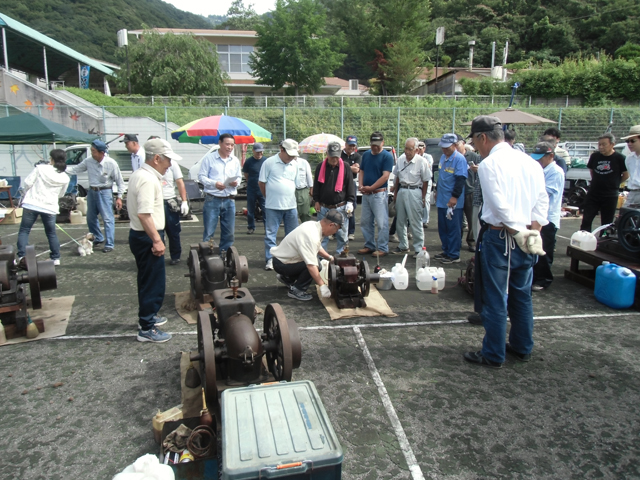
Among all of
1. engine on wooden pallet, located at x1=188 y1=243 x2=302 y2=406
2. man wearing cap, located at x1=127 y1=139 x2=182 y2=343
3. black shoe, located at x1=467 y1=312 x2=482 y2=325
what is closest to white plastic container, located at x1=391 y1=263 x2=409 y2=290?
black shoe, located at x1=467 y1=312 x2=482 y2=325

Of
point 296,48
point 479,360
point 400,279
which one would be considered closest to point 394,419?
point 479,360

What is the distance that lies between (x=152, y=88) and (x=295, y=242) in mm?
30127

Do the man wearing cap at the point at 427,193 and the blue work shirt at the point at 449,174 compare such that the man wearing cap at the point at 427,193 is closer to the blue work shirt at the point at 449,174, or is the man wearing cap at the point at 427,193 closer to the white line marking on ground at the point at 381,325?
the blue work shirt at the point at 449,174

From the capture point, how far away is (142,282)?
429 cm

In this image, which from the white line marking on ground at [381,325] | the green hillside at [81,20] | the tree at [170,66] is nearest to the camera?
the white line marking on ground at [381,325]

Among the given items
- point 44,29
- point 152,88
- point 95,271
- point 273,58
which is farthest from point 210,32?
point 95,271

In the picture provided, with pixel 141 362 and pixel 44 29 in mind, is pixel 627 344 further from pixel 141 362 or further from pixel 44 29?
pixel 44 29

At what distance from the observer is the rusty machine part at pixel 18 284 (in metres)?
4.50

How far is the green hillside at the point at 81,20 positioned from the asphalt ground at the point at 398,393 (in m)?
56.4

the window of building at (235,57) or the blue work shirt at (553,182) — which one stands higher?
the window of building at (235,57)

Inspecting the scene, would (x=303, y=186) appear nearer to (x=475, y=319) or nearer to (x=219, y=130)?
(x=475, y=319)

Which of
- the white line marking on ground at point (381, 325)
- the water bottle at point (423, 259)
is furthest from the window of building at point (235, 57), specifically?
the white line marking on ground at point (381, 325)

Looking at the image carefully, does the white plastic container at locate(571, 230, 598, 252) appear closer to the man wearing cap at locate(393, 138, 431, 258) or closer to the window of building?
the man wearing cap at locate(393, 138, 431, 258)

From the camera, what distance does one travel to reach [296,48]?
35.5 meters
